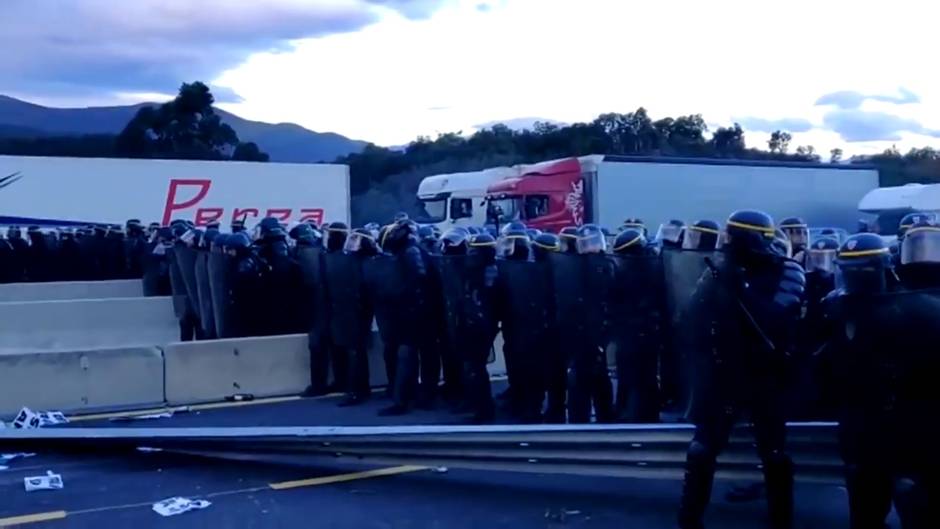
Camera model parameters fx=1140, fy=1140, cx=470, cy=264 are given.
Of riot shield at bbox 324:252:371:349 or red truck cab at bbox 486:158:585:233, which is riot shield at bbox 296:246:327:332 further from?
red truck cab at bbox 486:158:585:233

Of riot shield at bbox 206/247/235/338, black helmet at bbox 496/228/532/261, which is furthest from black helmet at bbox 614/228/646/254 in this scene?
riot shield at bbox 206/247/235/338

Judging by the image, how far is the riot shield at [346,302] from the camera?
1311 centimetres

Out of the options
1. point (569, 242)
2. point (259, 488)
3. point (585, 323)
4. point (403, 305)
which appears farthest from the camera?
point (403, 305)

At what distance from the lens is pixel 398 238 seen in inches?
489

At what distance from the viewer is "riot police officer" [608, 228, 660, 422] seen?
10.3 m

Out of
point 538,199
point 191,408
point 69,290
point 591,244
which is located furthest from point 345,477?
point 538,199

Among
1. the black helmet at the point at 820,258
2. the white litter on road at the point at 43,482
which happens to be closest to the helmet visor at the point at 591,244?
the black helmet at the point at 820,258

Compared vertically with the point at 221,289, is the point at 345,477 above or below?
below

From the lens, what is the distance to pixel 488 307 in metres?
11.4

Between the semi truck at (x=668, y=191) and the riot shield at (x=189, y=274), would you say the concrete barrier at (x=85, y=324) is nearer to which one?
the riot shield at (x=189, y=274)

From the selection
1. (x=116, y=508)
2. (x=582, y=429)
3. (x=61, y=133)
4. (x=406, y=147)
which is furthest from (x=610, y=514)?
(x=406, y=147)

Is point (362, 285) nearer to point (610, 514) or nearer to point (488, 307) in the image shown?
point (488, 307)

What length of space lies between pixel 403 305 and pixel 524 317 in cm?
171

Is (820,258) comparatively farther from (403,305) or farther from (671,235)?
(403,305)
